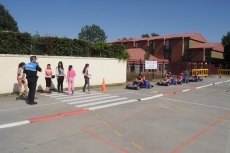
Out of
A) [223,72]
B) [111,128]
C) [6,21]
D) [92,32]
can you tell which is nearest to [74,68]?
[111,128]

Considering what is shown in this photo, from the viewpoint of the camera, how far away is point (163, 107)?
10.3 meters

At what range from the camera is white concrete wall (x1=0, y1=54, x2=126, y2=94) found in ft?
40.7

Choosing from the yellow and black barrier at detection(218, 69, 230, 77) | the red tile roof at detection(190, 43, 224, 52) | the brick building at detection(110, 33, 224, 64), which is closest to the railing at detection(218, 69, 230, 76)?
the yellow and black barrier at detection(218, 69, 230, 77)

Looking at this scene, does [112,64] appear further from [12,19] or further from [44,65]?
[12,19]

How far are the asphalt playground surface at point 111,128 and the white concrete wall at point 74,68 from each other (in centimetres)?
243

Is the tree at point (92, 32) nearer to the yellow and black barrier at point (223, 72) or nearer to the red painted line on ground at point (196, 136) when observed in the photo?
the yellow and black barrier at point (223, 72)

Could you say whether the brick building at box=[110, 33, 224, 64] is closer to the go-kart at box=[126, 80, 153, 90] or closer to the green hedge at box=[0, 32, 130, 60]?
the green hedge at box=[0, 32, 130, 60]

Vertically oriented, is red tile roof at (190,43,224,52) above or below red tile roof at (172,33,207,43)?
below

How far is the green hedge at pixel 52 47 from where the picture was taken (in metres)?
12.9

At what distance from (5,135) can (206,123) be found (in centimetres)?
647

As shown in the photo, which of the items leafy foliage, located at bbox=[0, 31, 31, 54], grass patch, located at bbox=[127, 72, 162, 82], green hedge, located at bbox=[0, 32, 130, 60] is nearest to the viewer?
leafy foliage, located at bbox=[0, 31, 31, 54]

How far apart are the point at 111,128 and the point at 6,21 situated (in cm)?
6690

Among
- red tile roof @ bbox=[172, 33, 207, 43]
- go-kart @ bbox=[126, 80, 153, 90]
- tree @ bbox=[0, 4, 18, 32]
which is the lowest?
go-kart @ bbox=[126, 80, 153, 90]

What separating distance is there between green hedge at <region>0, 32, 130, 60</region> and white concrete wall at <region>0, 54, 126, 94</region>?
22.9 inches
